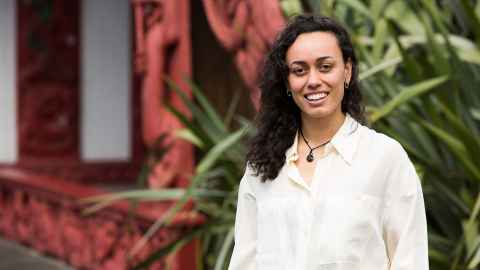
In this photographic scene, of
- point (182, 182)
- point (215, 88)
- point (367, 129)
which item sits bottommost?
point (182, 182)

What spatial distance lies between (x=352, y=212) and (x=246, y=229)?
31cm

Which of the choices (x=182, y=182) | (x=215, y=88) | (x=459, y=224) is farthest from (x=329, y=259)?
(x=215, y=88)

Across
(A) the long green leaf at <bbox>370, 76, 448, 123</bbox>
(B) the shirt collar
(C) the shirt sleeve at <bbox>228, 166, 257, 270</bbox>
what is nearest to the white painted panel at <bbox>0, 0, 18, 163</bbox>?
(A) the long green leaf at <bbox>370, 76, 448, 123</bbox>

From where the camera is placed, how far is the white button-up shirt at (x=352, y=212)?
2508 millimetres

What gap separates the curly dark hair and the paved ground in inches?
221

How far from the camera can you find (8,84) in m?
10.6

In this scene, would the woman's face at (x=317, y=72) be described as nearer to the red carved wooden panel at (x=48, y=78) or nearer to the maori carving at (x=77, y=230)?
the maori carving at (x=77, y=230)

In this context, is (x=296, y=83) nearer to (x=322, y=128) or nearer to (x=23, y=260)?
(x=322, y=128)

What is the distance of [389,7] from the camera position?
5.19 metres

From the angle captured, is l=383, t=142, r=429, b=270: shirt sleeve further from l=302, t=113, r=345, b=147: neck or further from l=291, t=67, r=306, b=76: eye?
l=291, t=67, r=306, b=76: eye

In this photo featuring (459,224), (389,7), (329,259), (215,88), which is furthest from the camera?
(215,88)

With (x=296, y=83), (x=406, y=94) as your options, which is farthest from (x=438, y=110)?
(x=296, y=83)

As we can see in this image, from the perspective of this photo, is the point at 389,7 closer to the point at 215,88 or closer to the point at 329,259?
the point at 215,88

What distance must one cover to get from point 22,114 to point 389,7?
19.8ft
